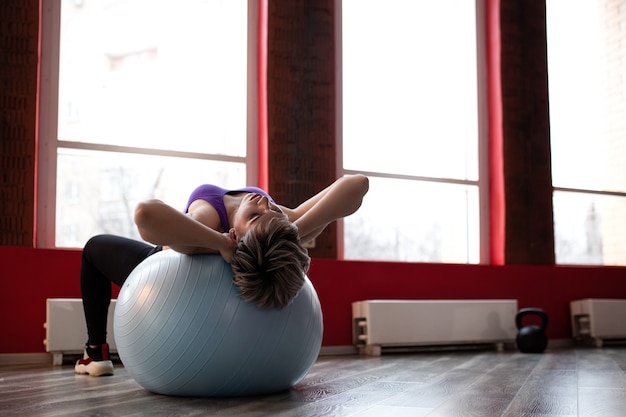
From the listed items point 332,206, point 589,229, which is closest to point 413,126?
point 589,229

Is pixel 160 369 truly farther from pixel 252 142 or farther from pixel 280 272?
pixel 252 142

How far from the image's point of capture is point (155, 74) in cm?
448

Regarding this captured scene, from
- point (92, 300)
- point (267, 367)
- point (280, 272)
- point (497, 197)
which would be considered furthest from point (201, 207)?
point (497, 197)

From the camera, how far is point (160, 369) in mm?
2178

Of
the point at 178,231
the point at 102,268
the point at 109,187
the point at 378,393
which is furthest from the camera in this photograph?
the point at 109,187

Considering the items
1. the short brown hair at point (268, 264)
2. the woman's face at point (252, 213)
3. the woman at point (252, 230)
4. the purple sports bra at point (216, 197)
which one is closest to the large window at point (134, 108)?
the woman at point (252, 230)

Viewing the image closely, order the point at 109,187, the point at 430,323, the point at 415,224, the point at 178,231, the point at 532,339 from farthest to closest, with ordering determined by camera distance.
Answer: the point at 415,224, the point at 430,323, the point at 532,339, the point at 109,187, the point at 178,231

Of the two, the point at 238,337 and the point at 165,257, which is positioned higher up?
the point at 165,257

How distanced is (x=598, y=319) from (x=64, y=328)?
3.73 metres

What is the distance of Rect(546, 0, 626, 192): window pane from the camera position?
5664mm

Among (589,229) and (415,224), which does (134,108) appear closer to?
(415,224)

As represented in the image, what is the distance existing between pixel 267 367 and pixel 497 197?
11.7 ft

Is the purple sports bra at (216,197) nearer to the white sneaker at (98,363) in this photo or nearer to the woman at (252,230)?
the woman at (252,230)

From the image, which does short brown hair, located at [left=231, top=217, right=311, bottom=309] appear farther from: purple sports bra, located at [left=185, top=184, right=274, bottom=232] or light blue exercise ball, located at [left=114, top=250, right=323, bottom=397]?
purple sports bra, located at [left=185, top=184, right=274, bottom=232]
